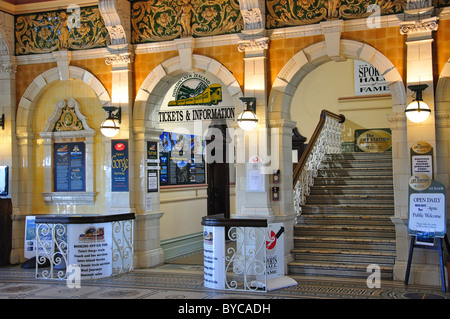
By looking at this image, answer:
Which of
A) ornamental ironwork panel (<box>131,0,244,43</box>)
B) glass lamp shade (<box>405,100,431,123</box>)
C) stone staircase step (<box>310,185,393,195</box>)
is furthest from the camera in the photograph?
stone staircase step (<box>310,185,393,195</box>)

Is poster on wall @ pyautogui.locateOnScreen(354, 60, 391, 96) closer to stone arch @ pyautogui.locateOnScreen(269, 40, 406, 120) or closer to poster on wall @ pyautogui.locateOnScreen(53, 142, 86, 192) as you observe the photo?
stone arch @ pyautogui.locateOnScreen(269, 40, 406, 120)

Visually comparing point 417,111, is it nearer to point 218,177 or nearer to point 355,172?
point 355,172

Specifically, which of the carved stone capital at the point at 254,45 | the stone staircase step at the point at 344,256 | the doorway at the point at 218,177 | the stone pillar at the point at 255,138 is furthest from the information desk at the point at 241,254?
the doorway at the point at 218,177

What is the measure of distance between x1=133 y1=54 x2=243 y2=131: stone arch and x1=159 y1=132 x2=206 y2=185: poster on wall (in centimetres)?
119

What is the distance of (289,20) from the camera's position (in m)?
8.57

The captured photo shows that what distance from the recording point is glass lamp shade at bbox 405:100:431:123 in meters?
7.38

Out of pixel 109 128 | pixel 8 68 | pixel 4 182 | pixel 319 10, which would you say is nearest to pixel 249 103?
pixel 319 10

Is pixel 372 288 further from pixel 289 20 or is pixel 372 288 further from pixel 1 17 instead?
pixel 1 17

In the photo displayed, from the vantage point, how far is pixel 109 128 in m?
9.23

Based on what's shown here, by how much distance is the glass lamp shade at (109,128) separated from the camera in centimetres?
921

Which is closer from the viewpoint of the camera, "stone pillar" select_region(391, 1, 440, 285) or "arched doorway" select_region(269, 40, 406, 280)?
"stone pillar" select_region(391, 1, 440, 285)

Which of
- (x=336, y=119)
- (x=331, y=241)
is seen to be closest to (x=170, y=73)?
(x=331, y=241)

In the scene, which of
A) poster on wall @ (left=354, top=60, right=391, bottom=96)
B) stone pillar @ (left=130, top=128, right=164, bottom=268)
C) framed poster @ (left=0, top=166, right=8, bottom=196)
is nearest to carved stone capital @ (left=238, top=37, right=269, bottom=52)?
stone pillar @ (left=130, top=128, right=164, bottom=268)

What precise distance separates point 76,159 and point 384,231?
216 inches
